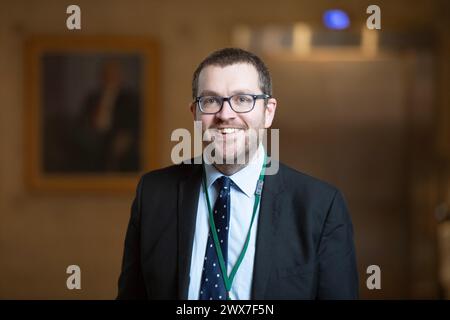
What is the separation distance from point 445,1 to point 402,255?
7.14 ft

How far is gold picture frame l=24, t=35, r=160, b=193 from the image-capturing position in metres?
5.10

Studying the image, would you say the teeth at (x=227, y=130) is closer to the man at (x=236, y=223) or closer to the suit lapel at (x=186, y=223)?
the man at (x=236, y=223)

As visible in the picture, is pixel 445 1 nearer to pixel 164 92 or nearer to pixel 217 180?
pixel 164 92

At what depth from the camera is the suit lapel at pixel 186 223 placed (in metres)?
1.40

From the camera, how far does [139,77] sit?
512 centimetres

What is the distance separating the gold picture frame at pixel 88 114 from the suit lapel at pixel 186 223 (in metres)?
3.63

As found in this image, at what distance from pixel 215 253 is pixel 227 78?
409mm

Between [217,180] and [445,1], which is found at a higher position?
[445,1]

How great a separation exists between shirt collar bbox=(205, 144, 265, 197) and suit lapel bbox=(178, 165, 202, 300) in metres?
0.03

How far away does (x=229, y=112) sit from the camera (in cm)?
136

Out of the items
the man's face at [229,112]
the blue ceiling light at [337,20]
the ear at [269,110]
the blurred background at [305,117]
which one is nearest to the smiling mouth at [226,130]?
the man's face at [229,112]

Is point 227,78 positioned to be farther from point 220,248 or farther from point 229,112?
point 220,248
